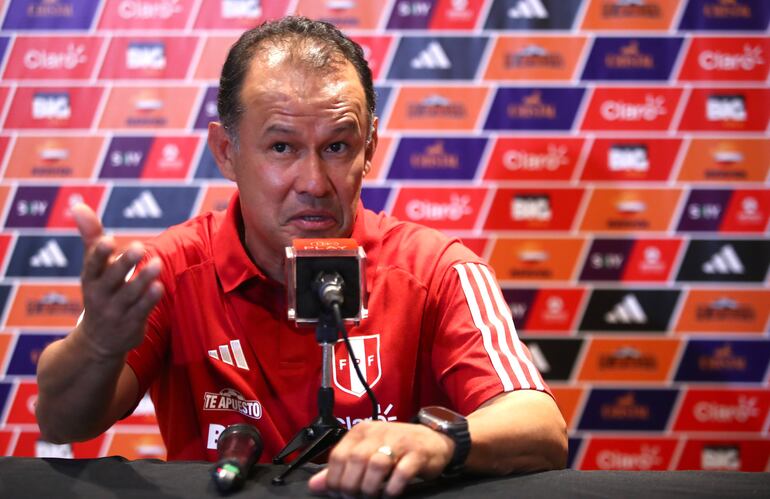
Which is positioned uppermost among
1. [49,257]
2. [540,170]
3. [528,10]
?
[528,10]

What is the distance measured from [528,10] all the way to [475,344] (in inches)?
90.6

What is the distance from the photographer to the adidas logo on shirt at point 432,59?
3355 millimetres

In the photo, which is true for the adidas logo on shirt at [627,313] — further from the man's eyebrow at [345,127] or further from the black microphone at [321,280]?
the black microphone at [321,280]

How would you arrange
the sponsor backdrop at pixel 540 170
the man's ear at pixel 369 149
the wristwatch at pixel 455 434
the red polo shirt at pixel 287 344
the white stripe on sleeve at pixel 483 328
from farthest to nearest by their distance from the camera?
1. the sponsor backdrop at pixel 540 170
2. the man's ear at pixel 369 149
3. the red polo shirt at pixel 287 344
4. the white stripe on sleeve at pixel 483 328
5. the wristwatch at pixel 455 434

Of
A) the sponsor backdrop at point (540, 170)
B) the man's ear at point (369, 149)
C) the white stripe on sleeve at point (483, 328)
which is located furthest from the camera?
the sponsor backdrop at point (540, 170)

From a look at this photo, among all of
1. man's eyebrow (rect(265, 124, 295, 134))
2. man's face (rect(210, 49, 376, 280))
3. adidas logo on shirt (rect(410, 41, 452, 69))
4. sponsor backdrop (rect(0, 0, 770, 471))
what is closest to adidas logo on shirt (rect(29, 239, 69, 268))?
sponsor backdrop (rect(0, 0, 770, 471))

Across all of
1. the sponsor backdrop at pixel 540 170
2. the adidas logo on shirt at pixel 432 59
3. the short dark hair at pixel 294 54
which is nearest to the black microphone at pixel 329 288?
the short dark hair at pixel 294 54

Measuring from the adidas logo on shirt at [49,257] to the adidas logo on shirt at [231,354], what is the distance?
6.94 feet

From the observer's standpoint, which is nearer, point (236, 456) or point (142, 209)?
point (236, 456)

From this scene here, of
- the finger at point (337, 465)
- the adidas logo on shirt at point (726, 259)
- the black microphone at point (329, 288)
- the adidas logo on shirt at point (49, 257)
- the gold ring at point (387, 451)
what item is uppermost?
the black microphone at point (329, 288)

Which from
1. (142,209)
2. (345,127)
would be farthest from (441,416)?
(142,209)

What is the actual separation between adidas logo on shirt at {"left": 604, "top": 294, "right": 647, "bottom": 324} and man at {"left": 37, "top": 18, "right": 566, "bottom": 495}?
1.87 meters

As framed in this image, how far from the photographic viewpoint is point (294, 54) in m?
1.53

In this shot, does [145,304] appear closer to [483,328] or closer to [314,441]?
[314,441]
